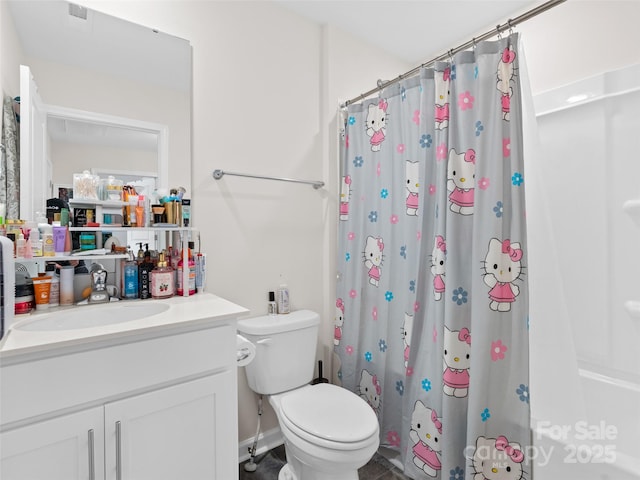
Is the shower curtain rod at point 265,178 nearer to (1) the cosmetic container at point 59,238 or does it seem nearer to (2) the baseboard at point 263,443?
(1) the cosmetic container at point 59,238

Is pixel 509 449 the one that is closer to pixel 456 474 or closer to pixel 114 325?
pixel 456 474

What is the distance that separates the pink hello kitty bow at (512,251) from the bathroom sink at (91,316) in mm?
1345

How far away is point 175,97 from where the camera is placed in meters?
1.59

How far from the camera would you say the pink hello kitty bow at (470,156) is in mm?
1373

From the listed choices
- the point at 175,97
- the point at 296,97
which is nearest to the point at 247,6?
the point at 296,97

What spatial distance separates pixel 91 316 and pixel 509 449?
168 centimetres

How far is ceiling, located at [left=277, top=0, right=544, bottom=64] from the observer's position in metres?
1.91

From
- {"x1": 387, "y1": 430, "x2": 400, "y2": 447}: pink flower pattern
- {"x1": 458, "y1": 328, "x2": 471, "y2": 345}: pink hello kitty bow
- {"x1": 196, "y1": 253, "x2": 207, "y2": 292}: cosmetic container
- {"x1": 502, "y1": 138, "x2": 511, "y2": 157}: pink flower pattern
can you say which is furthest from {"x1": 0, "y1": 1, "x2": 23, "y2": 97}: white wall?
{"x1": 387, "y1": 430, "x2": 400, "y2": 447}: pink flower pattern

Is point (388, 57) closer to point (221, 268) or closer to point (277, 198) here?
point (277, 198)

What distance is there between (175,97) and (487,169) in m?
1.44

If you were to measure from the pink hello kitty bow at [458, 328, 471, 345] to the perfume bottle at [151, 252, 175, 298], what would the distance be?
4.15ft

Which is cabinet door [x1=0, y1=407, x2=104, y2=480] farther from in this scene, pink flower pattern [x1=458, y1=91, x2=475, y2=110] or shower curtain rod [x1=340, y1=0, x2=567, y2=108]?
shower curtain rod [x1=340, y1=0, x2=567, y2=108]

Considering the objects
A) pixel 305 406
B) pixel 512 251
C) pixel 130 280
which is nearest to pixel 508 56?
pixel 512 251

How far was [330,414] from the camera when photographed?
141cm
